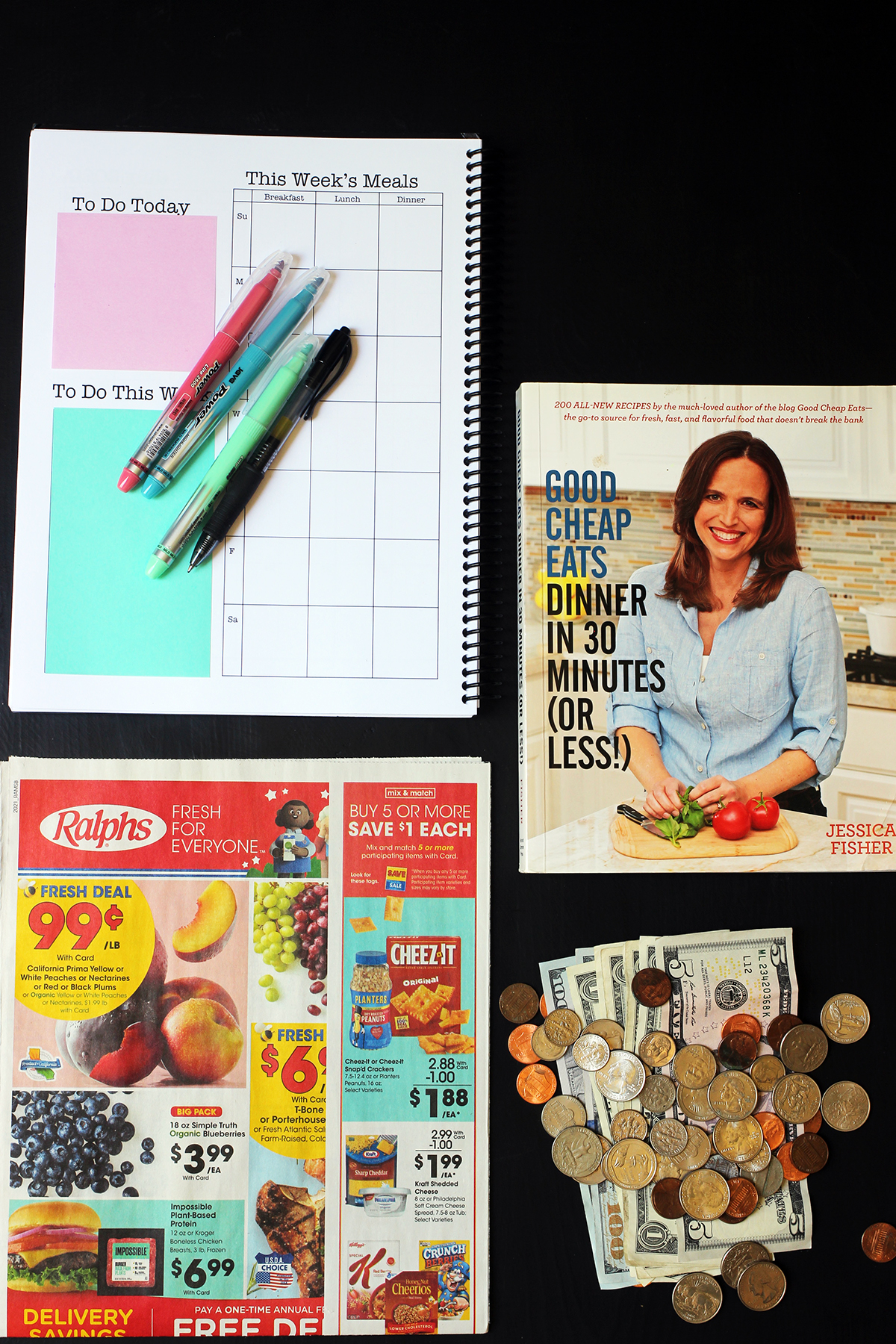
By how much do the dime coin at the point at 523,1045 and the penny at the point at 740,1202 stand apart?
255 millimetres

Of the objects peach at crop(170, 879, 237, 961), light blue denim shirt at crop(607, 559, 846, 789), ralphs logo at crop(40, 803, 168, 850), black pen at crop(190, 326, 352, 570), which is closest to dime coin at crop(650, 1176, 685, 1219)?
light blue denim shirt at crop(607, 559, 846, 789)

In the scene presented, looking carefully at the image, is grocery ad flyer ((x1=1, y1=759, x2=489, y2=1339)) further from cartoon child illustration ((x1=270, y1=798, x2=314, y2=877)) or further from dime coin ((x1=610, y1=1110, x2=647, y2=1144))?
dime coin ((x1=610, y1=1110, x2=647, y2=1144))

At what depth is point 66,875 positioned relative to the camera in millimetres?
1000

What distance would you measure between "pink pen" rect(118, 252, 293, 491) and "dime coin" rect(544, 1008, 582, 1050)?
76 centimetres

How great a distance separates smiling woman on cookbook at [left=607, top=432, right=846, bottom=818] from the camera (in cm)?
101

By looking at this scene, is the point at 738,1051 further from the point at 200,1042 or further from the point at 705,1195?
the point at 200,1042

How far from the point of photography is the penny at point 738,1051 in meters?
1.00

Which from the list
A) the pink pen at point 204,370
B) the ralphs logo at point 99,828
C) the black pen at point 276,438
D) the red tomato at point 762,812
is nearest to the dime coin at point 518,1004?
the red tomato at point 762,812

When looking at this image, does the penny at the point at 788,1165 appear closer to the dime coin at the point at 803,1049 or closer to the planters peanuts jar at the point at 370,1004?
the dime coin at the point at 803,1049

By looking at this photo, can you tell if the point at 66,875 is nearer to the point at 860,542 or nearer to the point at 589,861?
the point at 589,861

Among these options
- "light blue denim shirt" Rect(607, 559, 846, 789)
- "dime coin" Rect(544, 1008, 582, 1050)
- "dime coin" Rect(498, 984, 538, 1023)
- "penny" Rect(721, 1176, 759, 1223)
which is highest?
"light blue denim shirt" Rect(607, 559, 846, 789)

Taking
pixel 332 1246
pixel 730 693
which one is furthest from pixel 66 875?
pixel 730 693

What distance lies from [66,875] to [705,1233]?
0.81m

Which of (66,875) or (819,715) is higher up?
(819,715)
